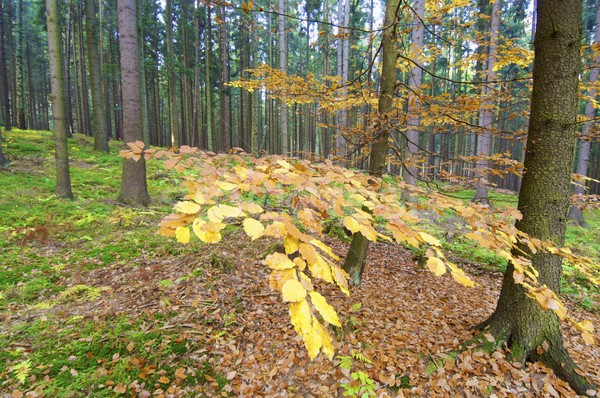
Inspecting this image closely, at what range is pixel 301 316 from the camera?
37.5 inches

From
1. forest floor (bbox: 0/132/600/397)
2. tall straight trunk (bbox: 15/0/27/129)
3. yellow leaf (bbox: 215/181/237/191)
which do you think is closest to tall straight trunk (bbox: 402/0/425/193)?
forest floor (bbox: 0/132/600/397)

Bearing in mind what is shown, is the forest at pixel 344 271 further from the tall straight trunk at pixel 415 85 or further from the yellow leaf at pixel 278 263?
the tall straight trunk at pixel 415 85

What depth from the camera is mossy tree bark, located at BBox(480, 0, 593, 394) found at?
2.68 m

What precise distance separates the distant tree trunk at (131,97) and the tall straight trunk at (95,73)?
315 inches

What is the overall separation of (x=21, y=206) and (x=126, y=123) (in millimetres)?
3231

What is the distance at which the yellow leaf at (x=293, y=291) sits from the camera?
3.17 feet

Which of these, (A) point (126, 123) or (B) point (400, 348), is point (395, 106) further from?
(A) point (126, 123)

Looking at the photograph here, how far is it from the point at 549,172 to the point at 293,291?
10.4 ft

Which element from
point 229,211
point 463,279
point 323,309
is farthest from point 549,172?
point 229,211

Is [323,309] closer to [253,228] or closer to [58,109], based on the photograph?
[253,228]

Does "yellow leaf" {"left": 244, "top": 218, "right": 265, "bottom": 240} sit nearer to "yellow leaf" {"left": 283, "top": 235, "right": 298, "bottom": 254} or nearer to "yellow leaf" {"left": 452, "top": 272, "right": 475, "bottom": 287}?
"yellow leaf" {"left": 283, "top": 235, "right": 298, "bottom": 254}

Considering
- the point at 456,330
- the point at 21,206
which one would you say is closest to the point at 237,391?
the point at 456,330

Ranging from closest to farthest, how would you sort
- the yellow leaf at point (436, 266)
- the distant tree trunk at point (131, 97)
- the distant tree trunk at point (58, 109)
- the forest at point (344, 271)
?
the yellow leaf at point (436, 266), the forest at point (344, 271), the distant tree trunk at point (131, 97), the distant tree trunk at point (58, 109)

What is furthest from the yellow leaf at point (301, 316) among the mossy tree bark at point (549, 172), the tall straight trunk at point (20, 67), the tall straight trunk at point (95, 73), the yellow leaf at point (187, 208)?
the tall straight trunk at point (20, 67)
